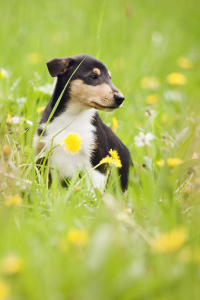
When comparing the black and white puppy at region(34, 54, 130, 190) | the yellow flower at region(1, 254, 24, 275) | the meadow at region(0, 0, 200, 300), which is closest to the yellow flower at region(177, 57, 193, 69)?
the meadow at region(0, 0, 200, 300)

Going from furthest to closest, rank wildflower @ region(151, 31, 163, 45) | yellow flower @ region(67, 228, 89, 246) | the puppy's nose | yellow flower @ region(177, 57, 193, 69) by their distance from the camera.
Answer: wildflower @ region(151, 31, 163, 45)
yellow flower @ region(177, 57, 193, 69)
the puppy's nose
yellow flower @ region(67, 228, 89, 246)

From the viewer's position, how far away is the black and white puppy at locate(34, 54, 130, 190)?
3.01 metres

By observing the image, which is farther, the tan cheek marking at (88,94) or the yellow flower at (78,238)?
the tan cheek marking at (88,94)

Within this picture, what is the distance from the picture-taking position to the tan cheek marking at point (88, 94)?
117 inches

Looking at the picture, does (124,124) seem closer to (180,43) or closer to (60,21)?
(60,21)

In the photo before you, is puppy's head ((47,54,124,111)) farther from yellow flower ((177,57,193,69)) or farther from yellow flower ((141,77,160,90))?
yellow flower ((177,57,193,69))

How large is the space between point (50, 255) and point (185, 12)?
9863 millimetres

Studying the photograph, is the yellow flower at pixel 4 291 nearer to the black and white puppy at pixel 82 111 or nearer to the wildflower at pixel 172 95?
the black and white puppy at pixel 82 111

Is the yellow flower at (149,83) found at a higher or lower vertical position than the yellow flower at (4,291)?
lower

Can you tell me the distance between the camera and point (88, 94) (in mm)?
3053

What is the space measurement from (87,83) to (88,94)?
0.11m

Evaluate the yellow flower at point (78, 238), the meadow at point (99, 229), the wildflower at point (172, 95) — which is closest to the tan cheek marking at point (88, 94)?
the meadow at point (99, 229)

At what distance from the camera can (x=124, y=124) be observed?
14.1ft

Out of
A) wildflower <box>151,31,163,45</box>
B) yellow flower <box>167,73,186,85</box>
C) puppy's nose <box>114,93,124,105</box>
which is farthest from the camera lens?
wildflower <box>151,31,163,45</box>
